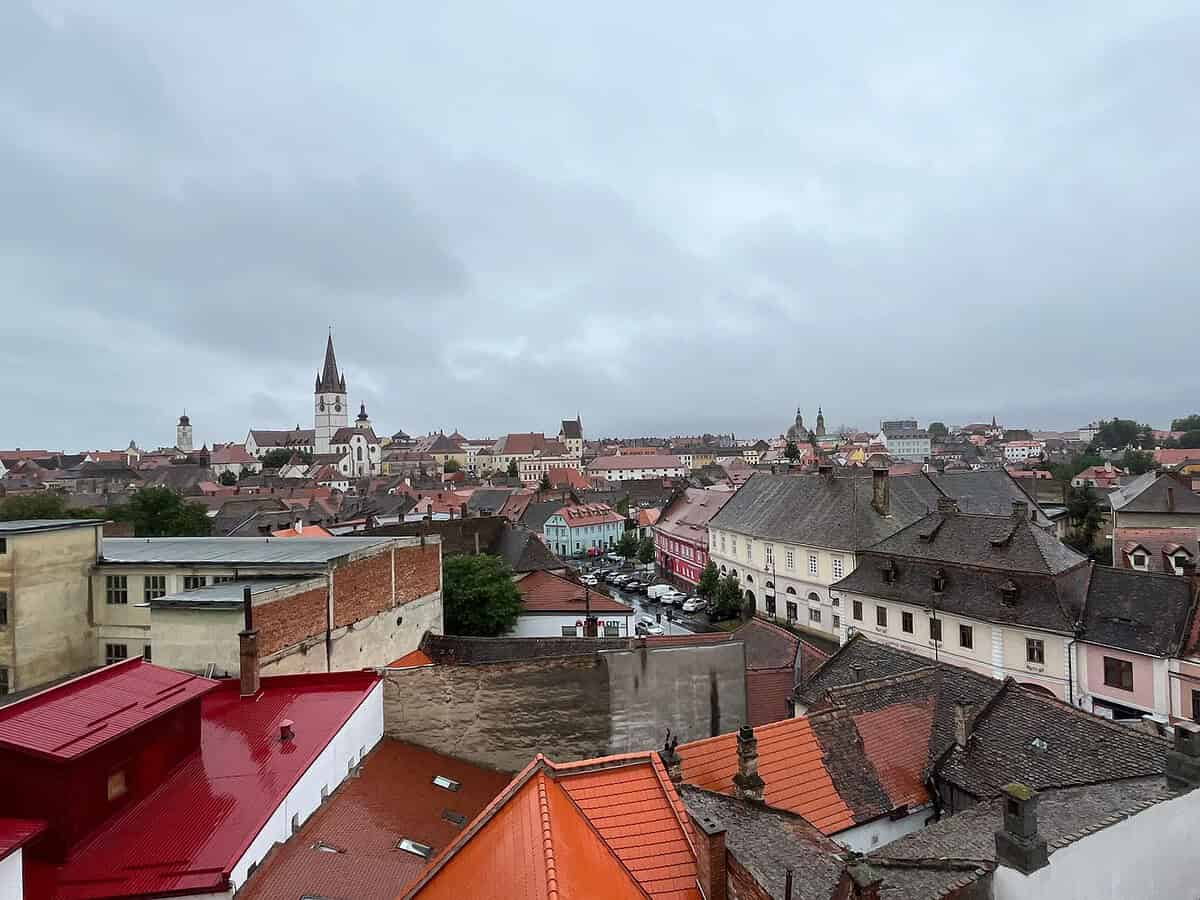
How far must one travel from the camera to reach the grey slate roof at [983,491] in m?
43.5

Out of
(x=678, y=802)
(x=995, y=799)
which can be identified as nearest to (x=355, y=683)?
(x=678, y=802)

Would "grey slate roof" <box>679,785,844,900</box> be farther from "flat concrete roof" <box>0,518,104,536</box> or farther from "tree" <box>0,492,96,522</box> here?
"tree" <box>0,492,96,522</box>

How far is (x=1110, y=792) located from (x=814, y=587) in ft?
87.7

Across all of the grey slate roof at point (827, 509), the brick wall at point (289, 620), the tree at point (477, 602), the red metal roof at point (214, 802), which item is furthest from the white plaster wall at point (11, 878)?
the grey slate roof at point (827, 509)

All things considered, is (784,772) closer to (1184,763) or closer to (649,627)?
(1184,763)

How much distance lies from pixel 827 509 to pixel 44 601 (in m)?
34.1

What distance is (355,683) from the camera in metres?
14.9

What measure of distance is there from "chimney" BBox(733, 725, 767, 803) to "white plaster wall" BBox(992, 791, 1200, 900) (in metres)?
3.52

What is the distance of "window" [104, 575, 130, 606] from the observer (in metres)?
19.9

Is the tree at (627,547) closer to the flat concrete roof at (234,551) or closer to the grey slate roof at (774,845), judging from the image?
the flat concrete roof at (234,551)

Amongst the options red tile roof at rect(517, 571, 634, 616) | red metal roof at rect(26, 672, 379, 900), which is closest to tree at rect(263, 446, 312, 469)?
red tile roof at rect(517, 571, 634, 616)

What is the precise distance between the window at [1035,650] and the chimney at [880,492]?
13559mm

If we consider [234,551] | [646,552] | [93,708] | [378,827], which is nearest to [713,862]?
[378,827]

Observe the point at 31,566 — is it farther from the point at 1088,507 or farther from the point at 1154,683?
the point at 1088,507
